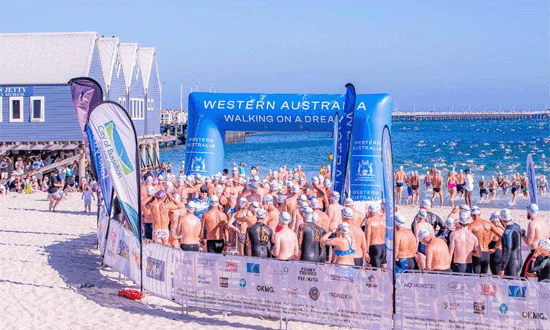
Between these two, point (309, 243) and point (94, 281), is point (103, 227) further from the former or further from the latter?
point (309, 243)

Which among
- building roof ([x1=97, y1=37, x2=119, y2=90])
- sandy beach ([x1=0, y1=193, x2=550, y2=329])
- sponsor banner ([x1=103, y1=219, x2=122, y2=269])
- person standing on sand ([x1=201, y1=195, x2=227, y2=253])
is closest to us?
Result: sandy beach ([x1=0, y1=193, x2=550, y2=329])

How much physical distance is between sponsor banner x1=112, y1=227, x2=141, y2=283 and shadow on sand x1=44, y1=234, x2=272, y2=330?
0.33 metres

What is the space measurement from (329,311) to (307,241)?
140cm

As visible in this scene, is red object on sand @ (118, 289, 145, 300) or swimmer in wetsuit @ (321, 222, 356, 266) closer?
swimmer in wetsuit @ (321, 222, 356, 266)

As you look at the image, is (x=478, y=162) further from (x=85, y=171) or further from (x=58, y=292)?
(x=58, y=292)

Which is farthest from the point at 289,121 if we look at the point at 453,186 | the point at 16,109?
the point at 16,109

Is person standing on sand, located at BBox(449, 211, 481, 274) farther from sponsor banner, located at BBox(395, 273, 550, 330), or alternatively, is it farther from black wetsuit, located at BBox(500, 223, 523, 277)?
sponsor banner, located at BBox(395, 273, 550, 330)

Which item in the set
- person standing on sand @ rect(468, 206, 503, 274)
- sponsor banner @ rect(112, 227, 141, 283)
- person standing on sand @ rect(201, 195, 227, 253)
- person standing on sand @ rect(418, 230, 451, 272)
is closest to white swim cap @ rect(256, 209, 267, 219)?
person standing on sand @ rect(201, 195, 227, 253)

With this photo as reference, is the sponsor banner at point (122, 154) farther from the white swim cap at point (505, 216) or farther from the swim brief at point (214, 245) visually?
the white swim cap at point (505, 216)

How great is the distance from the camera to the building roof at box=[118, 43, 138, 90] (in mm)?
34406

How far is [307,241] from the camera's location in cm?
995

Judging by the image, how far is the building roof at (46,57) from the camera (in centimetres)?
2933

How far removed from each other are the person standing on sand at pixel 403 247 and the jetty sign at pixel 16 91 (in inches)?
918

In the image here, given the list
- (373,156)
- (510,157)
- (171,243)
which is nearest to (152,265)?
(171,243)
